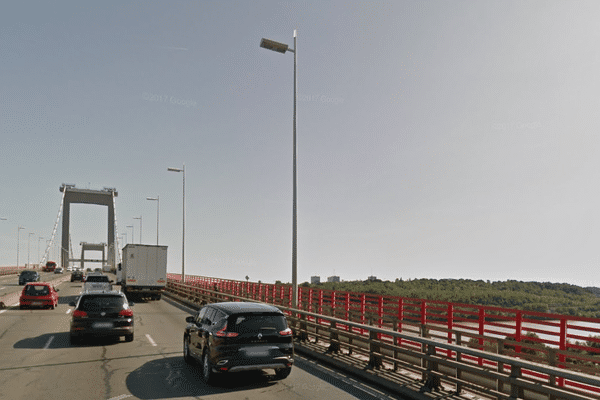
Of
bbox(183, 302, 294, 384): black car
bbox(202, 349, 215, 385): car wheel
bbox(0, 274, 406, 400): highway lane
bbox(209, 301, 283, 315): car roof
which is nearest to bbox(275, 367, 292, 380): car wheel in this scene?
bbox(183, 302, 294, 384): black car

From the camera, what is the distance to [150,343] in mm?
14578

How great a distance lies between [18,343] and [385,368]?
10226 mm

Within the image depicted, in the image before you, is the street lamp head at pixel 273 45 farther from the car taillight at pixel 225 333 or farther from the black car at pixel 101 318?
the car taillight at pixel 225 333

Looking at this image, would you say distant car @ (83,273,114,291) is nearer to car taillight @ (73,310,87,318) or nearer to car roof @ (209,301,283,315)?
car taillight @ (73,310,87,318)

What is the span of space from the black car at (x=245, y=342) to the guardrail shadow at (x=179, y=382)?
0.31m

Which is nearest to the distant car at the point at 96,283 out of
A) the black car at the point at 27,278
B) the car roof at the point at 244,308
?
the car roof at the point at 244,308

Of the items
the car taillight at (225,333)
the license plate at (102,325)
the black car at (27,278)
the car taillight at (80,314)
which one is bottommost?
the black car at (27,278)

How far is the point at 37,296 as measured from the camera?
25297mm

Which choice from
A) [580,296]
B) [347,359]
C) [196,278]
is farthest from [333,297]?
[196,278]

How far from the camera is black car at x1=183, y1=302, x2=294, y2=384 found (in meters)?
9.34

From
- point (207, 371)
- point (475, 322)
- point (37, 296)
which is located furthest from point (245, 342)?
point (37, 296)

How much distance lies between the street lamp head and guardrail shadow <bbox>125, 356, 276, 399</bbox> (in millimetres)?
10898

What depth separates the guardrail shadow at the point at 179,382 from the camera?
8.82m

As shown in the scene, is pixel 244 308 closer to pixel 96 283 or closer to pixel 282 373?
pixel 282 373
